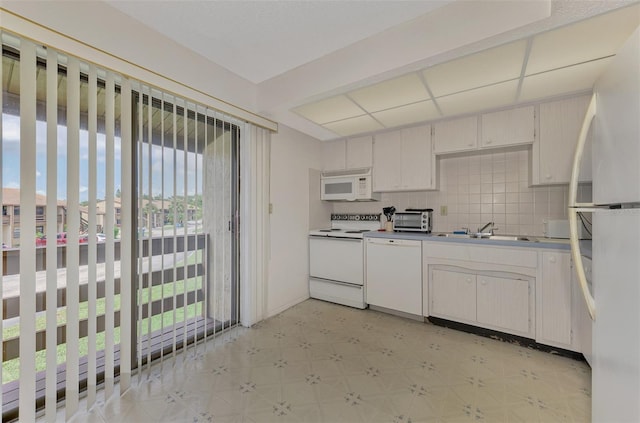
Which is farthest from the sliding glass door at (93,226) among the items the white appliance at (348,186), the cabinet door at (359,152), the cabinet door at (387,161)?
the cabinet door at (387,161)

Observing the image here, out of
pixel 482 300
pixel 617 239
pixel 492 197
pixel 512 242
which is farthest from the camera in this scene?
pixel 492 197

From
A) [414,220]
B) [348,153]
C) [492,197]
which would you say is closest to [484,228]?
[492,197]

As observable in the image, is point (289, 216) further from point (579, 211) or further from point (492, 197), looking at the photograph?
point (579, 211)

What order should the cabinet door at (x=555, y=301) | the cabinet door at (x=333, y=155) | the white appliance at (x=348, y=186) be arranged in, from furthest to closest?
the cabinet door at (x=333, y=155), the white appliance at (x=348, y=186), the cabinet door at (x=555, y=301)

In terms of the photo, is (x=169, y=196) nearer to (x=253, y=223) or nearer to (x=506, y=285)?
(x=253, y=223)

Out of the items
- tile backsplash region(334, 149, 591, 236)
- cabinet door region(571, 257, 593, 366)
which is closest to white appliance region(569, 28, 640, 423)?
cabinet door region(571, 257, 593, 366)

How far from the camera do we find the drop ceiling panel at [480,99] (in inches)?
82.7

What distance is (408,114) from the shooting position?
8.75 ft

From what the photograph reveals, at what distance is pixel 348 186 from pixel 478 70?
6.09ft

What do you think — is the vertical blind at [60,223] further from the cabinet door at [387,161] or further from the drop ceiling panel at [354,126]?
the cabinet door at [387,161]

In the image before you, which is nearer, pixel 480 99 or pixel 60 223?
pixel 60 223

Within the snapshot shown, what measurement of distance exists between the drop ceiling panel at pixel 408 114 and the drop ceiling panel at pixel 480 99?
4.2 inches

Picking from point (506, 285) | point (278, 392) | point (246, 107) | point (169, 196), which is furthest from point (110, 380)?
point (506, 285)

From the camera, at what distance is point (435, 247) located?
8.43ft
